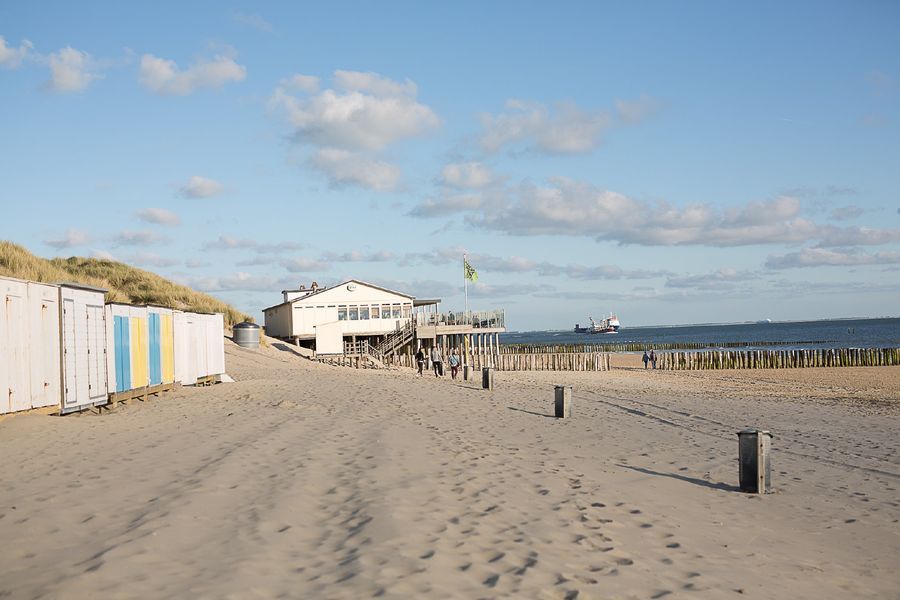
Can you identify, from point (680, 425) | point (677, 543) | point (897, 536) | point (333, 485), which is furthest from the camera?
point (680, 425)

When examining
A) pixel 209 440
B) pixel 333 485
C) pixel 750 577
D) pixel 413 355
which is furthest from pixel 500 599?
pixel 413 355

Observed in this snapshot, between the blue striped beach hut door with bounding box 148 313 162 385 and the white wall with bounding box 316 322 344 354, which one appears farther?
the white wall with bounding box 316 322 344 354

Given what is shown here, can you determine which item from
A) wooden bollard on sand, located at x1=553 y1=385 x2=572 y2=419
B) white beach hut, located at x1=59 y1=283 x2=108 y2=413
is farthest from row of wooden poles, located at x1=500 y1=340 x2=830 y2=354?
white beach hut, located at x1=59 y1=283 x2=108 y2=413

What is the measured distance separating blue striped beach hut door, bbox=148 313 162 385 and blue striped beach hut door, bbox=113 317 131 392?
60.4 inches

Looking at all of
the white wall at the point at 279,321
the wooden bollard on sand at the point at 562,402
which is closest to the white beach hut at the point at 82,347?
the wooden bollard on sand at the point at 562,402

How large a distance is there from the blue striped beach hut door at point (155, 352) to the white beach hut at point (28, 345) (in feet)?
16.9

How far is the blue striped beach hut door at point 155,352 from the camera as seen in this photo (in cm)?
1825

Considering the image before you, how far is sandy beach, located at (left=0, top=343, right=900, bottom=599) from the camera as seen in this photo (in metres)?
5.35

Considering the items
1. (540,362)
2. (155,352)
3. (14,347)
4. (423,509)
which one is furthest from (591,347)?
(423,509)

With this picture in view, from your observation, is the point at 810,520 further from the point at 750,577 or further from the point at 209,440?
the point at 209,440

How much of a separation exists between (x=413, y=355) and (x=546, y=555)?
4321cm

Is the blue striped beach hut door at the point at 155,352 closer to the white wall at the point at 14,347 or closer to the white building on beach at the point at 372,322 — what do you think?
the white wall at the point at 14,347

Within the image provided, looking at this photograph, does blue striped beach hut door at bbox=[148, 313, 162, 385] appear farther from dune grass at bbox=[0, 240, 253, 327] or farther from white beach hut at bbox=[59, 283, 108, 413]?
dune grass at bbox=[0, 240, 253, 327]

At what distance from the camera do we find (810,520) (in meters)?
8.27
